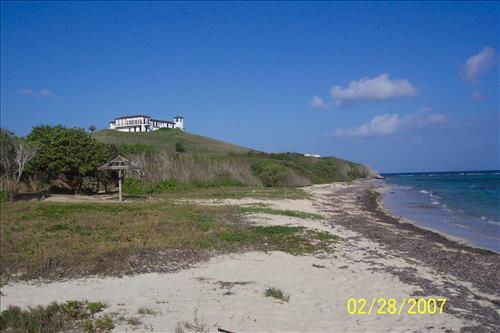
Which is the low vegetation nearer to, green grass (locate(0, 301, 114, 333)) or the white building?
green grass (locate(0, 301, 114, 333))

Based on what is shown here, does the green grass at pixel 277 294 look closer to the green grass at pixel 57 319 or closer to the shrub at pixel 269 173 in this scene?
the green grass at pixel 57 319

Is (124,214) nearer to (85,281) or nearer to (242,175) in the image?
(85,281)

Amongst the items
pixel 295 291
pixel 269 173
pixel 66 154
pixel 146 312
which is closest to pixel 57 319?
pixel 146 312

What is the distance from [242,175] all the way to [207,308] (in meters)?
37.5

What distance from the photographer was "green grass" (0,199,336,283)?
7.48 metres

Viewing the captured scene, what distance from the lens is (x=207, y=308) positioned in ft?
21.6

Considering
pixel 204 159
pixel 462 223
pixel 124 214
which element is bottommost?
pixel 462 223

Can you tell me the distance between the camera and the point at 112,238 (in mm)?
10469

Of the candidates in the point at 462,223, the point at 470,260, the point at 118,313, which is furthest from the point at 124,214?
the point at 462,223

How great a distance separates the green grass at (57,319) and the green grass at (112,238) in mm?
1071
